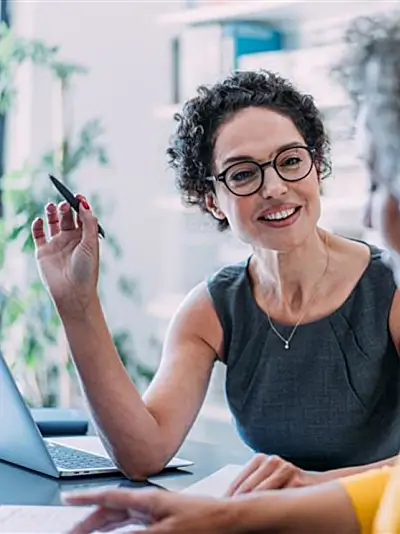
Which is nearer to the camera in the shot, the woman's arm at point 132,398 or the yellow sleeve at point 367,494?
the yellow sleeve at point 367,494

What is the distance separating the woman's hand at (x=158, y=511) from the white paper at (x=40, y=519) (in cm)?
5

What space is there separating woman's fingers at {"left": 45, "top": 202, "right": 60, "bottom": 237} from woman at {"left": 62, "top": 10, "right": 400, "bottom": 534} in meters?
0.58

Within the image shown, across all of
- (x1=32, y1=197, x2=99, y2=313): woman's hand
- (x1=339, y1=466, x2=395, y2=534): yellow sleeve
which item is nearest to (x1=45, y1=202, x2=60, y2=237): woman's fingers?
(x1=32, y1=197, x2=99, y2=313): woman's hand

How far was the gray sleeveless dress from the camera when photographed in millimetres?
1620

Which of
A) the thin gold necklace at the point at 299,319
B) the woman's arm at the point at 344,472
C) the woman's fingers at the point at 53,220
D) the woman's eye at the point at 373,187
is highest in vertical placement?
the woman's eye at the point at 373,187

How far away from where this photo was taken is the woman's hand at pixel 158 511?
1.06m

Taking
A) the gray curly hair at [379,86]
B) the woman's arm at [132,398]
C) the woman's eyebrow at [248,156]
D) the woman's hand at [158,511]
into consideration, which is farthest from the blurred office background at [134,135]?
the woman's hand at [158,511]

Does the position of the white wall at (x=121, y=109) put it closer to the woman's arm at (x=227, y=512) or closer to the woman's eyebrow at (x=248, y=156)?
the woman's eyebrow at (x=248, y=156)

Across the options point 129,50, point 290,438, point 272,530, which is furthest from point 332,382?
point 129,50

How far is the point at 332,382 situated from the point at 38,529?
0.63 m

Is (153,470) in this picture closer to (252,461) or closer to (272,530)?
(252,461)

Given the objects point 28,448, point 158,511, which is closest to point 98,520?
point 158,511

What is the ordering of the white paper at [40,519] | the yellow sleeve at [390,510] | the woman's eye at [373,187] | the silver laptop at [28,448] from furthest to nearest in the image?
the silver laptop at [28,448], the white paper at [40,519], the woman's eye at [373,187], the yellow sleeve at [390,510]

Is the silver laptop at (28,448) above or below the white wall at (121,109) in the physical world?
below
